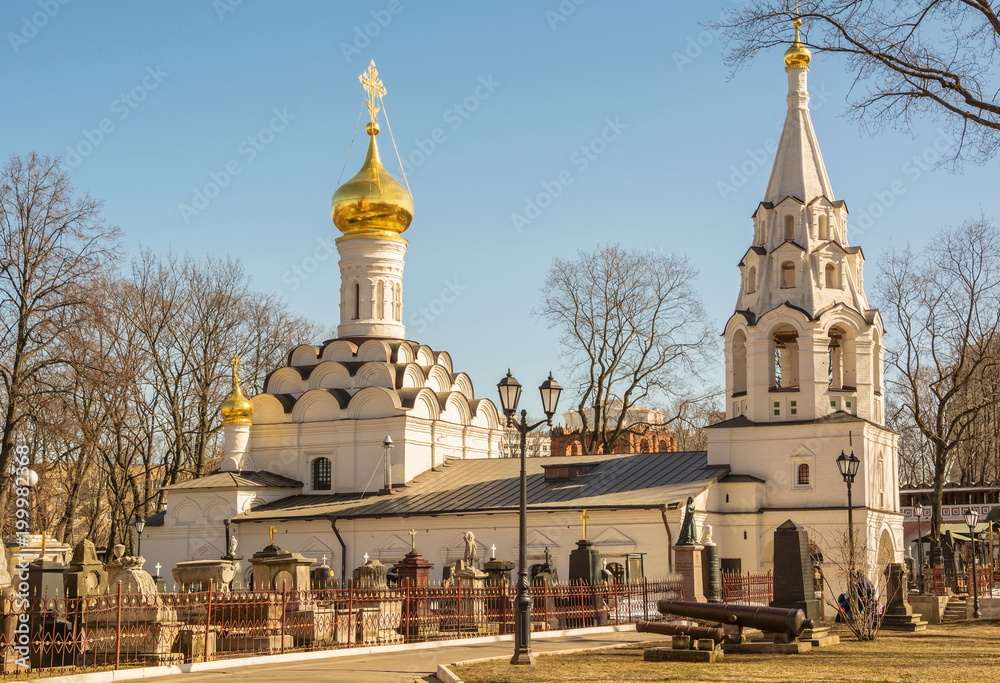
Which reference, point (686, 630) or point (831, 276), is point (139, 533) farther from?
point (686, 630)

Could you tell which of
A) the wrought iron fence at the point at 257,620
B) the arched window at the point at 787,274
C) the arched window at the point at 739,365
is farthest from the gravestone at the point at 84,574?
the arched window at the point at 787,274

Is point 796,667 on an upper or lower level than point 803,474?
lower

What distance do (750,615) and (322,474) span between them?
23388 mm

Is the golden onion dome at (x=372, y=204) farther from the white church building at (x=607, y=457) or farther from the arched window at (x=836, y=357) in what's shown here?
the arched window at (x=836, y=357)

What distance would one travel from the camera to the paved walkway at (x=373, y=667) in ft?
44.6

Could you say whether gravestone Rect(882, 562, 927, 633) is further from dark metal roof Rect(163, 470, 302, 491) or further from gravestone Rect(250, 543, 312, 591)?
dark metal roof Rect(163, 470, 302, 491)

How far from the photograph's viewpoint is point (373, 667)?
14969 millimetres

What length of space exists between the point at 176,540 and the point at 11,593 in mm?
21950

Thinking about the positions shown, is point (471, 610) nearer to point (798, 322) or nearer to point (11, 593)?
point (11, 593)

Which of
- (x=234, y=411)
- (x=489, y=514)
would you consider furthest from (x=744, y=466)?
(x=234, y=411)

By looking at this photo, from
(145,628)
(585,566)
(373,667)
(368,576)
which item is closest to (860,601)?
(585,566)

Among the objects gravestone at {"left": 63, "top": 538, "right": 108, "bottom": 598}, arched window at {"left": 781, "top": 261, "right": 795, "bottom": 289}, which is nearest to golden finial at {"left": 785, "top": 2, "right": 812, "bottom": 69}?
arched window at {"left": 781, "top": 261, "right": 795, "bottom": 289}

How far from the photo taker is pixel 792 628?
15.2 meters

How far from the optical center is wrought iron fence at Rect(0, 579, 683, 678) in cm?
1434
